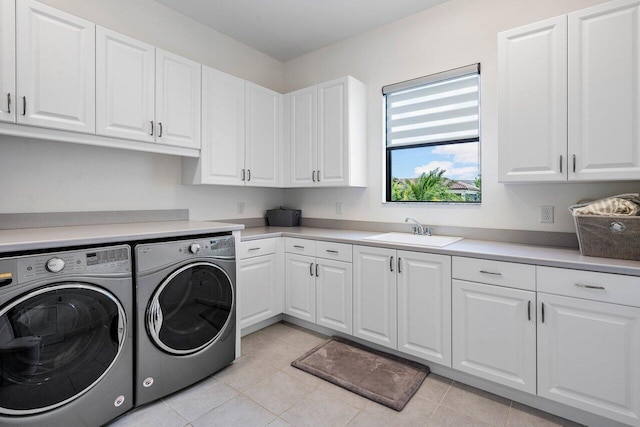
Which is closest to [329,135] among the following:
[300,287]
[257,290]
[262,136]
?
[262,136]

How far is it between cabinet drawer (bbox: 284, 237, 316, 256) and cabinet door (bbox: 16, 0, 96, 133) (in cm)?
165

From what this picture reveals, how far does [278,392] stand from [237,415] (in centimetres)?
30

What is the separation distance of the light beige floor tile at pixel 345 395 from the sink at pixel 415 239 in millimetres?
1044

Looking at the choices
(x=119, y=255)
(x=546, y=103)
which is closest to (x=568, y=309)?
(x=546, y=103)

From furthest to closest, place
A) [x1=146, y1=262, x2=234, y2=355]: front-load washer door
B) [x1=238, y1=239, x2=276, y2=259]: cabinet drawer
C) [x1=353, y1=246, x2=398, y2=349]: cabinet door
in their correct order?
[x1=238, y1=239, x2=276, y2=259]: cabinet drawer < [x1=353, y1=246, x2=398, y2=349]: cabinet door < [x1=146, y1=262, x2=234, y2=355]: front-load washer door

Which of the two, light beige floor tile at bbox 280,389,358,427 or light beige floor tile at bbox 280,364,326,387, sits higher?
light beige floor tile at bbox 280,364,326,387

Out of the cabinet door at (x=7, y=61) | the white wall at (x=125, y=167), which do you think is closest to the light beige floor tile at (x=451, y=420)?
the white wall at (x=125, y=167)

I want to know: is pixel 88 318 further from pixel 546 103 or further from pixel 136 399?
pixel 546 103

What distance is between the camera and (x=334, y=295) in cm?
269

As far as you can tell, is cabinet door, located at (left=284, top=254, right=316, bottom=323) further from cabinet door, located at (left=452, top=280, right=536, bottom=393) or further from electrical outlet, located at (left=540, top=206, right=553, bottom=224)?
electrical outlet, located at (left=540, top=206, right=553, bottom=224)

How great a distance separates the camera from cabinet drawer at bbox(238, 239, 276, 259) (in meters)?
2.71

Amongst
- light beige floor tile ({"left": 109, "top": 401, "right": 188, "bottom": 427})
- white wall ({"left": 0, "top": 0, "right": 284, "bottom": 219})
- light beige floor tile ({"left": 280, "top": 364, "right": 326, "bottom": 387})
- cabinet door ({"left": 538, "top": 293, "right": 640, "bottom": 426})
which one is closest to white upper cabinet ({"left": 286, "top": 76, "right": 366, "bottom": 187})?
white wall ({"left": 0, "top": 0, "right": 284, "bottom": 219})

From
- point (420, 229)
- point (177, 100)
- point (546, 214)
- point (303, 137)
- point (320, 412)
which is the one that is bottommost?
point (320, 412)

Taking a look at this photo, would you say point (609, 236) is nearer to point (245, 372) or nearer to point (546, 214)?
point (546, 214)
